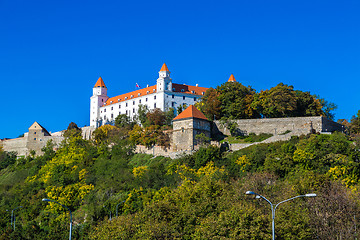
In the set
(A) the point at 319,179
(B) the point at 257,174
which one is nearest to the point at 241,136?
(B) the point at 257,174

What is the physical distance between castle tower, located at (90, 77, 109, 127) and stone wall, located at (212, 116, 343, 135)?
39880 mm

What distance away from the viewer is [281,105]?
7406 centimetres

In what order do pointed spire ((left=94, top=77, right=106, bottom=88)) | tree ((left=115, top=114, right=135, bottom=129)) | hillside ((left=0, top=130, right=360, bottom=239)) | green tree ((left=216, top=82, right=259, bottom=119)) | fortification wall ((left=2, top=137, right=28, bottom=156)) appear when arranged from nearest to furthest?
1. hillside ((left=0, top=130, right=360, bottom=239))
2. green tree ((left=216, top=82, right=259, bottom=119))
3. tree ((left=115, top=114, right=135, bottom=129))
4. fortification wall ((left=2, top=137, right=28, bottom=156))
5. pointed spire ((left=94, top=77, right=106, bottom=88))

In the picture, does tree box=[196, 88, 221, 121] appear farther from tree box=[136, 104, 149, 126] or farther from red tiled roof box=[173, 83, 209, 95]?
red tiled roof box=[173, 83, 209, 95]

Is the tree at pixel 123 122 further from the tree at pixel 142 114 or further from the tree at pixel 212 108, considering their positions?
the tree at pixel 212 108

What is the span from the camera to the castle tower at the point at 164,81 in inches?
3861

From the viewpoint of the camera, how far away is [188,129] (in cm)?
7075

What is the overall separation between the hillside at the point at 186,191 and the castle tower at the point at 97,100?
17.8 meters

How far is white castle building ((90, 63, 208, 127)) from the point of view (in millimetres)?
97375

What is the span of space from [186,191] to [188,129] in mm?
22459

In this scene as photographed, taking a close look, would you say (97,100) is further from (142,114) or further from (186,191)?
(186,191)

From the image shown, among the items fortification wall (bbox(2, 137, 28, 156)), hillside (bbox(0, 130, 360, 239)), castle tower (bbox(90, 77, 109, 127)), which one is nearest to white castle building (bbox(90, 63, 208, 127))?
castle tower (bbox(90, 77, 109, 127))

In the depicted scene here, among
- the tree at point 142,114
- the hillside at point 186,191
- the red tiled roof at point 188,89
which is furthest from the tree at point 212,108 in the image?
the red tiled roof at point 188,89

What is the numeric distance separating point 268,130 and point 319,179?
25.2m
